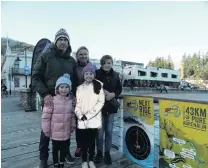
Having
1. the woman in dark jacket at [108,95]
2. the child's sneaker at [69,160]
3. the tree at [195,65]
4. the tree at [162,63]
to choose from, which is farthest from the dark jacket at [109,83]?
the tree at [195,65]

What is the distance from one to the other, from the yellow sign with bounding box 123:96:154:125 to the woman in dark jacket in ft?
0.87

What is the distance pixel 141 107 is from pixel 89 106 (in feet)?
2.46

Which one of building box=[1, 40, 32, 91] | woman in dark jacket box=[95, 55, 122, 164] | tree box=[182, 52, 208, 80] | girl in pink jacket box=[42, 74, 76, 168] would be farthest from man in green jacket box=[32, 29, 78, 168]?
tree box=[182, 52, 208, 80]

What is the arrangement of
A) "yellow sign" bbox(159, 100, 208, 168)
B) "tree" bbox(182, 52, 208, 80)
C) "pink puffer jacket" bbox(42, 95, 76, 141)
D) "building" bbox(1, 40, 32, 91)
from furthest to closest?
"tree" bbox(182, 52, 208, 80) → "building" bbox(1, 40, 32, 91) → "pink puffer jacket" bbox(42, 95, 76, 141) → "yellow sign" bbox(159, 100, 208, 168)

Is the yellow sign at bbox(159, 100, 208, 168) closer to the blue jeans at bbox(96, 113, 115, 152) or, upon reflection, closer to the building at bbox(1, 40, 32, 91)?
the blue jeans at bbox(96, 113, 115, 152)

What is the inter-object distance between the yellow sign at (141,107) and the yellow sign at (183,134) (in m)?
0.22

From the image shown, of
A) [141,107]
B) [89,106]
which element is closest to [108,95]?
[89,106]

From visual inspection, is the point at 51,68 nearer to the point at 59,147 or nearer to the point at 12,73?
the point at 59,147

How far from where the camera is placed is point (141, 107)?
10.3 ft

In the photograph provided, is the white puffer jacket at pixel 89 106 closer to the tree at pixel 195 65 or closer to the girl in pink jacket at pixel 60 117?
the girl in pink jacket at pixel 60 117

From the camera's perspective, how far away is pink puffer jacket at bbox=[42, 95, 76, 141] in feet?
9.16

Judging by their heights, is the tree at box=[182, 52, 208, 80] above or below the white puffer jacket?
above

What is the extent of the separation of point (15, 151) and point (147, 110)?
90.1 inches

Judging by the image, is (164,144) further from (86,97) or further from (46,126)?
(46,126)
